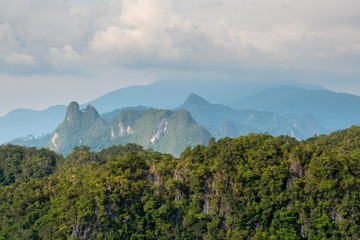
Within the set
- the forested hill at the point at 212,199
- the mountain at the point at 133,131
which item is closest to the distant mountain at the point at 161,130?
the mountain at the point at 133,131

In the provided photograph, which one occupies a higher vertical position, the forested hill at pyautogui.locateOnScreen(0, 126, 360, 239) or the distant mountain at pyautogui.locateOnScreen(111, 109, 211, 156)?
the distant mountain at pyautogui.locateOnScreen(111, 109, 211, 156)

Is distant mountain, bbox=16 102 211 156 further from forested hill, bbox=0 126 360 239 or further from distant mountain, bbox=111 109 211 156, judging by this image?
forested hill, bbox=0 126 360 239

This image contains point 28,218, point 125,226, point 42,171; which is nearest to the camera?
point 125,226

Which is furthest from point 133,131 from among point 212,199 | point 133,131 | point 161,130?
point 212,199

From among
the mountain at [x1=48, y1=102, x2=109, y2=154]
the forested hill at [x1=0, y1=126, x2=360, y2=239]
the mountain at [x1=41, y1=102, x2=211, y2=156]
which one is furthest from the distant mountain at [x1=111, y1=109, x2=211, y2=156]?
the forested hill at [x1=0, y1=126, x2=360, y2=239]

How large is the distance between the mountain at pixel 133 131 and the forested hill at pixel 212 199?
125m

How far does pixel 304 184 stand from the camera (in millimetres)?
33906

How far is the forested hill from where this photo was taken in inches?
1284

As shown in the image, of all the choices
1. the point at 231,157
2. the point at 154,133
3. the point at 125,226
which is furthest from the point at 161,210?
the point at 154,133

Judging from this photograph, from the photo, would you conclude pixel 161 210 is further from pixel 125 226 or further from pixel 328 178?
pixel 328 178

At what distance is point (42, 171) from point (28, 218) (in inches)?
771

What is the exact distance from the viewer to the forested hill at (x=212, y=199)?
32.6m

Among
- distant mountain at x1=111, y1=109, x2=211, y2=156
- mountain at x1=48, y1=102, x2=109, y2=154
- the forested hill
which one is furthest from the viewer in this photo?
mountain at x1=48, y1=102, x2=109, y2=154

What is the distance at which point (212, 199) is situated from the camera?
36000 mm
